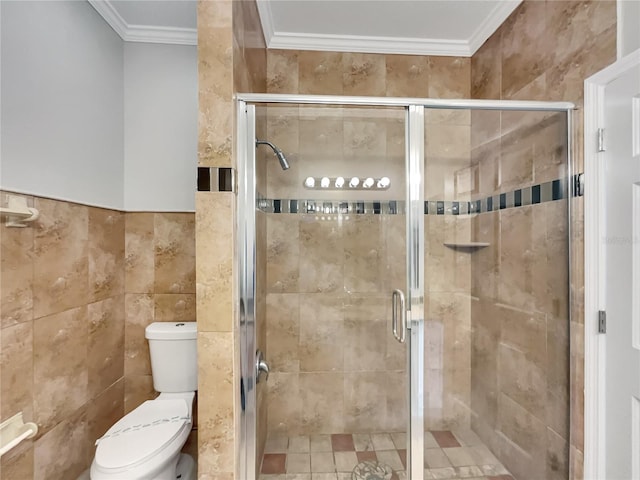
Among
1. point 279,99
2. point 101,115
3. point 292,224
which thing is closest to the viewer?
point 279,99

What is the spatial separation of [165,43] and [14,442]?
2195 millimetres

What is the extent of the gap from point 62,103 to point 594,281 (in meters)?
2.55

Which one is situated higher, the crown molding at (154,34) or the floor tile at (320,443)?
the crown molding at (154,34)

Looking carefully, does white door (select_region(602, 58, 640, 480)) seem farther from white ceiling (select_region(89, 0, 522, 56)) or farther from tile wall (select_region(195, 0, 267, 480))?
tile wall (select_region(195, 0, 267, 480))

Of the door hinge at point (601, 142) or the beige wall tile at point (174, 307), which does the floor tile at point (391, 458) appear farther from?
the door hinge at point (601, 142)

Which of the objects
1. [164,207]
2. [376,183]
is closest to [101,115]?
[164,207]

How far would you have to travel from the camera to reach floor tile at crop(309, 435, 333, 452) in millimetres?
1763

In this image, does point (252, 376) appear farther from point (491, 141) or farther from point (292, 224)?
point (491, 141)

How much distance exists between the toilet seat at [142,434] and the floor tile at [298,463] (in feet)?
1.82

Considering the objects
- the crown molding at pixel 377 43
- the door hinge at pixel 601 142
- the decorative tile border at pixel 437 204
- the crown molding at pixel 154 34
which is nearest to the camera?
the door hinge at pixel 601 142

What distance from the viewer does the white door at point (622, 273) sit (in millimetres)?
1225

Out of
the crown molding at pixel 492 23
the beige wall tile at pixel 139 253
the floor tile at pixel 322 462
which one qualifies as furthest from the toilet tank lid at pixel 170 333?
the crown molding at pixel 492 23

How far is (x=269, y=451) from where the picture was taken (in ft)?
5.62

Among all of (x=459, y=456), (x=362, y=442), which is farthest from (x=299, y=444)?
(x=459, y=456)
